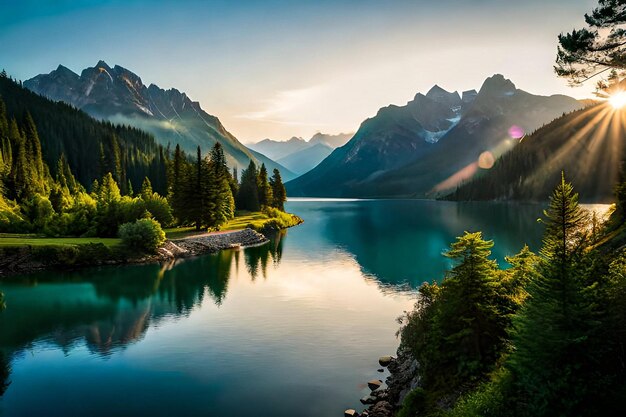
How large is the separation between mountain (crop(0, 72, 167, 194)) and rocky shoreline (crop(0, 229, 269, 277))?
312 ft

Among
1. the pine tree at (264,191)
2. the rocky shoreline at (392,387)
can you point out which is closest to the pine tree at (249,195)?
the pine tree at (264,191)

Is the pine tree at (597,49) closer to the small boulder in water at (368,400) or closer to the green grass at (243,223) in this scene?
the small boulder in water at (368,400)

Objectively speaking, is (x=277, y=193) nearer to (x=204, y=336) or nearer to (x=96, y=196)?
(x=96, y=196)

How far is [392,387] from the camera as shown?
24.5 meters

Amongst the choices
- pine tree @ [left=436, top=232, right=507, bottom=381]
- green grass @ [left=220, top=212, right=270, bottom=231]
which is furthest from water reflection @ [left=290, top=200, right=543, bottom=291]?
pine tree @ [left=436, top=232, right=507, bottom=381]

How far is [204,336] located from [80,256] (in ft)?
129

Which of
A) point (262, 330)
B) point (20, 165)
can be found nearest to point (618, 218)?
point (262, 330)

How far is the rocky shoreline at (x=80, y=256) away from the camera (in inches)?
2357

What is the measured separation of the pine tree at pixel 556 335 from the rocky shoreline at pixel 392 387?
365 inches

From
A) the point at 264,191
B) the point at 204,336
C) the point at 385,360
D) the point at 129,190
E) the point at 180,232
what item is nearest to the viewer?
the point at 385,360

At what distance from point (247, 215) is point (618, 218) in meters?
108

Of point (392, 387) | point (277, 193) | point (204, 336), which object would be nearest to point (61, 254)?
point (204, 336)

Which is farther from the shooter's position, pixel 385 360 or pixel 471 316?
pixel 385 360

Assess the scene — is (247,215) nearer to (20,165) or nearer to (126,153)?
→ (20,165)
